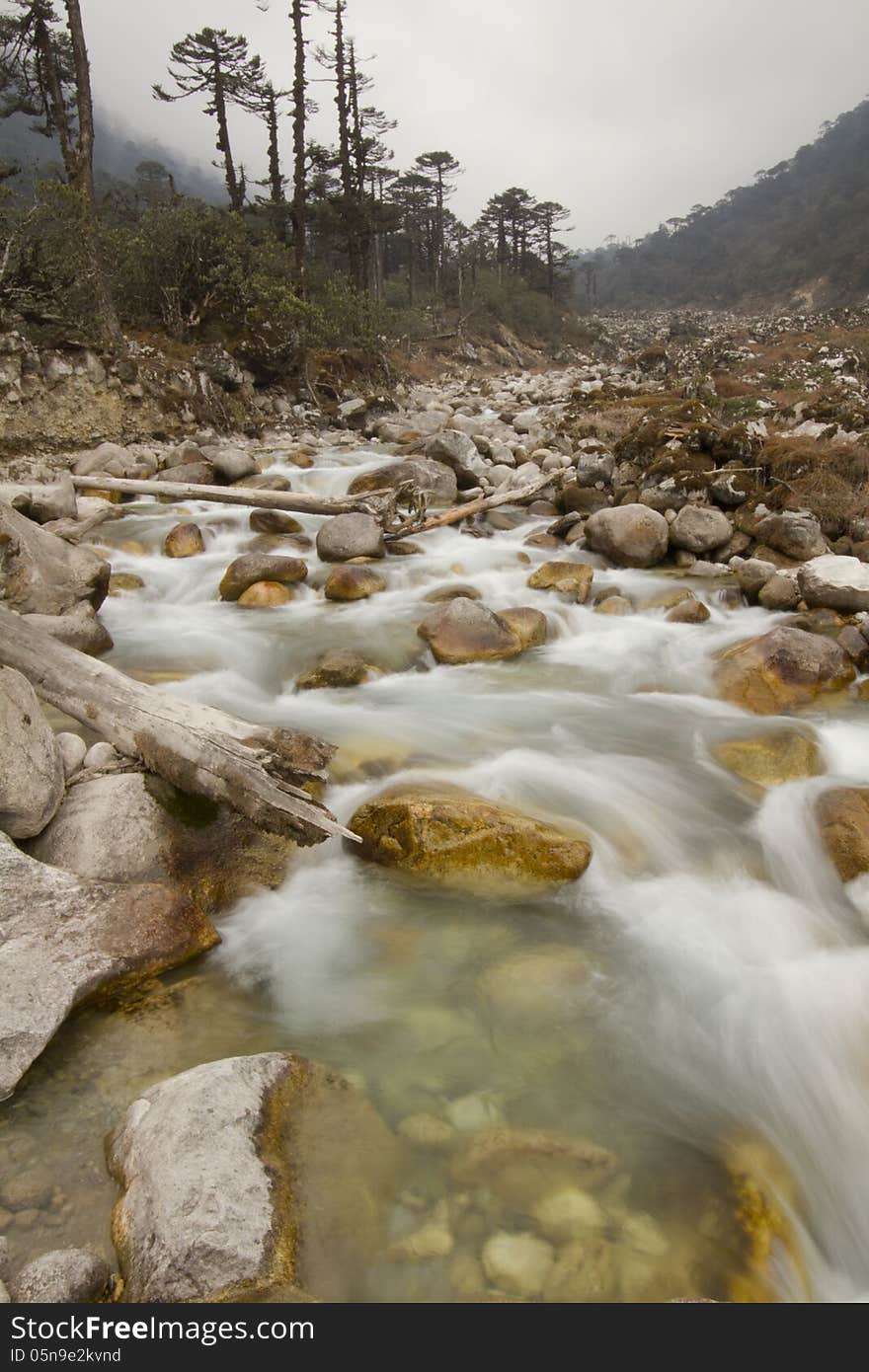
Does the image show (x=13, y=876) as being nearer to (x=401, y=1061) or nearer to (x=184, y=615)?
(x=401, y=1061)

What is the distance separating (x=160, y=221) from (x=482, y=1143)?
2277 cm

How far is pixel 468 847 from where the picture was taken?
421 centimetres

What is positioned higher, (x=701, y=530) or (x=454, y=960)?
(x=701, y=530)

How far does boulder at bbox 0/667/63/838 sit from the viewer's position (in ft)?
12.1

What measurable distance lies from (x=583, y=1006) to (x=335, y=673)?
4174 mm

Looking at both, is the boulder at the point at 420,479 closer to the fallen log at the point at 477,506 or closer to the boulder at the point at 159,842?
the fallen log at the point at 477,506

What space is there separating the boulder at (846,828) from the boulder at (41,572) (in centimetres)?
673

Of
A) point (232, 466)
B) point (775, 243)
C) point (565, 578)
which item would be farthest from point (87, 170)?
point (775, 243)

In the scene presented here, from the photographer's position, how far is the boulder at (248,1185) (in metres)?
2.09

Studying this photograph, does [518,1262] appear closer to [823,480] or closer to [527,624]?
[527,624]

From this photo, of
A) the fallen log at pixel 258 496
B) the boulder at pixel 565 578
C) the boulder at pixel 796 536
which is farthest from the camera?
the fallen log at pixel 258 496

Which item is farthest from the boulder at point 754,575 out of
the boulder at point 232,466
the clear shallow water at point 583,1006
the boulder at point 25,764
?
the boulder at point 232,466

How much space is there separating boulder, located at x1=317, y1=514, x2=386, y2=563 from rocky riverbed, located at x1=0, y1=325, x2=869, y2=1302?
156cm
